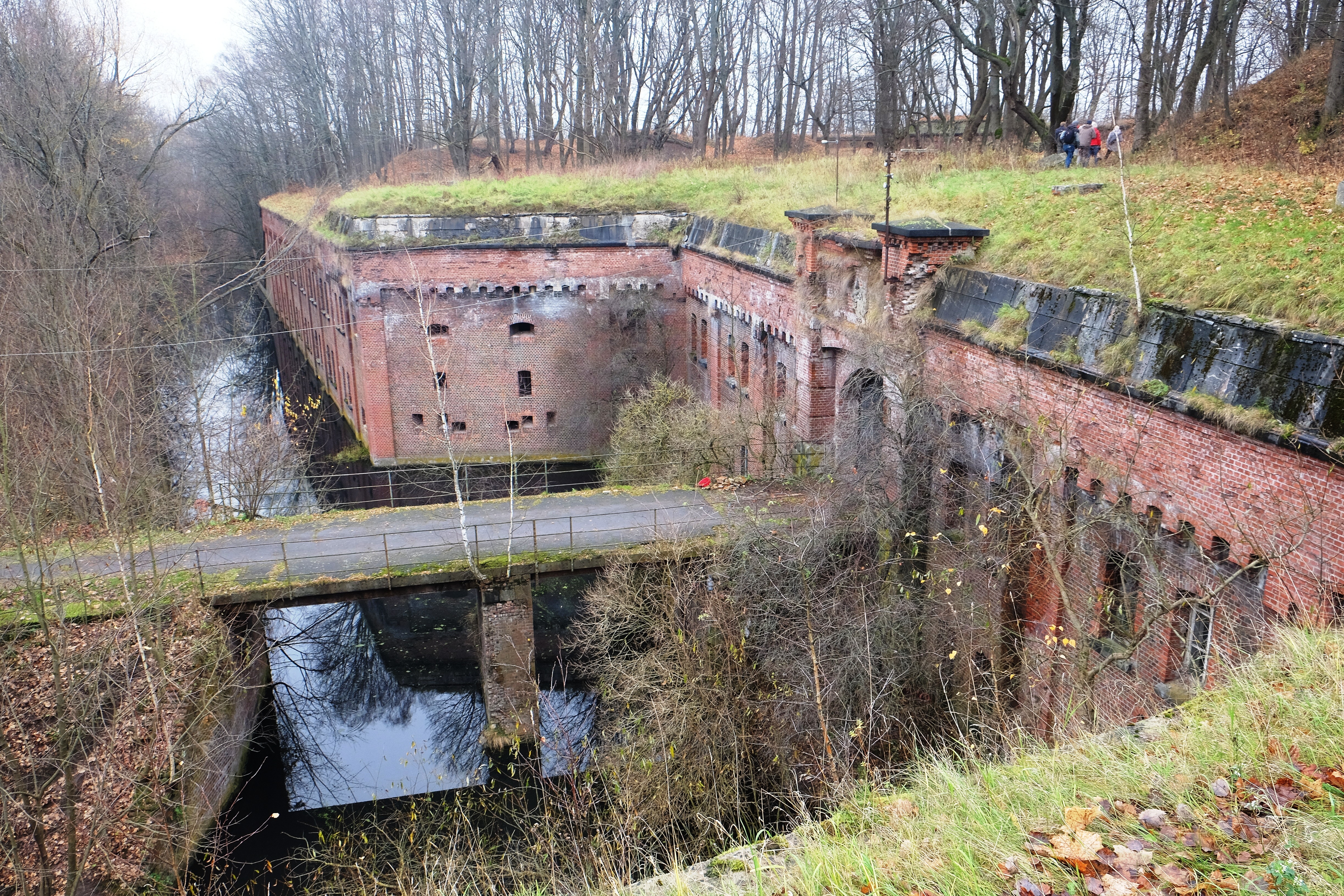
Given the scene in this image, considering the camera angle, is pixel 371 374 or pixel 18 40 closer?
pixel 18 40

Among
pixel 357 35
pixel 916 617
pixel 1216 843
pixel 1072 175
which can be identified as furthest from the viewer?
pixel 357 35

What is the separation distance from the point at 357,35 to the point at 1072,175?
40987 millimetres

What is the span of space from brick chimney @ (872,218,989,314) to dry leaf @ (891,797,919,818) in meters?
8.72

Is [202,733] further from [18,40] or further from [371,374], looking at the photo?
[18,40]

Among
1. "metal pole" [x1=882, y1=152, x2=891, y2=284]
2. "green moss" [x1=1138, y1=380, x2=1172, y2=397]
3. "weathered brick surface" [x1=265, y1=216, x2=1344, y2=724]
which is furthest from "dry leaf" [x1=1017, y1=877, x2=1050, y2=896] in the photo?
"metal pole" [x1=882, y1=152, x2=891, y2=284]

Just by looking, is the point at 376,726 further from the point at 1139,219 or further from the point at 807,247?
the point at 1139,219

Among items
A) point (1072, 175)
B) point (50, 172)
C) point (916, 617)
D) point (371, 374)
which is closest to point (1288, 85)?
point (1072, 175)

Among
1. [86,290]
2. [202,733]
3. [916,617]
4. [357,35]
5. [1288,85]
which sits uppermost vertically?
[357,35]

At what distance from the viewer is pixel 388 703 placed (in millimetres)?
15133

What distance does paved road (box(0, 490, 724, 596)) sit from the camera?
12773 millimetres

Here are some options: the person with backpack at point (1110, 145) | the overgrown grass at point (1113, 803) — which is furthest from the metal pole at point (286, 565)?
the person with backpack at point (1110, 145)

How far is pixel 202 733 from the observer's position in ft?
36.2

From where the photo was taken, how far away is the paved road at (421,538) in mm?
12773

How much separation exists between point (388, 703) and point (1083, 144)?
1719 cm
